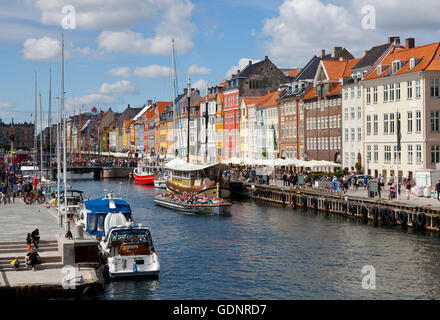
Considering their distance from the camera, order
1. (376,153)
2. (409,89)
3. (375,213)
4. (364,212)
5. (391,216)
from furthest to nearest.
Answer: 1. (376,153)
2. (409,89)
3. (364,212)
4. (375,213)
5. (391,216)

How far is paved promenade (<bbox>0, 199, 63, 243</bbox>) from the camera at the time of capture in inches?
1407

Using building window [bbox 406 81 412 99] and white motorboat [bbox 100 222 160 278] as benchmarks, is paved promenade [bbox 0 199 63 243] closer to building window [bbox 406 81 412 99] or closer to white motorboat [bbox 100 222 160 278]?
white motorboat [bbox 100 222 160 278]

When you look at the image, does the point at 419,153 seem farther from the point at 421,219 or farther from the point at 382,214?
the point at 421,219

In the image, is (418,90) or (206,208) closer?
(206,208)

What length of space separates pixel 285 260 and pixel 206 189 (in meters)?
36.0

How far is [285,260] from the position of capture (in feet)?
125

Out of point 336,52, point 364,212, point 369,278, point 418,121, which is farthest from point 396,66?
point 369,278

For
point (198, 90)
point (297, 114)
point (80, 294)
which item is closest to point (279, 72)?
point (297, 114)

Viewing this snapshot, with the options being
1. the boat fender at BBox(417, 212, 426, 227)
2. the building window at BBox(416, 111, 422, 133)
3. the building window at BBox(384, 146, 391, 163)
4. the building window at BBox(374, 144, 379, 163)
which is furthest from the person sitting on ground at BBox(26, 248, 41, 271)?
the building window at BBox(374, 144, 379, 163)

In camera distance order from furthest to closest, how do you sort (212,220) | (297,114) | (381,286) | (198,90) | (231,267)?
(198,90) → (297,114) → (212,220) → (231,267) → (381,286)

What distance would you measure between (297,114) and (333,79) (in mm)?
11872

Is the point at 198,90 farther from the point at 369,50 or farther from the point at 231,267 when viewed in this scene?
the point at 231,267

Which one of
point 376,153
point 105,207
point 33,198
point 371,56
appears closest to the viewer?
point 105,207

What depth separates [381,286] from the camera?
3178 cm
